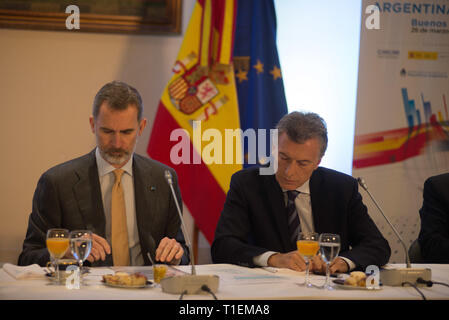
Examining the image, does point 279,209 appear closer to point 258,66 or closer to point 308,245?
point 308,245

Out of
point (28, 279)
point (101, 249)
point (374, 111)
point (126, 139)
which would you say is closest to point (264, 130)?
point (374, 111)

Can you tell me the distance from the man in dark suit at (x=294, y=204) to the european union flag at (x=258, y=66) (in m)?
1.35

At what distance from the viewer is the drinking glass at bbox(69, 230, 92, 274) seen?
2.20 meters

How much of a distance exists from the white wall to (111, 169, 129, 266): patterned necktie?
2351 millimetres

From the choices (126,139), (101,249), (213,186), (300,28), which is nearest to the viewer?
(101,249)

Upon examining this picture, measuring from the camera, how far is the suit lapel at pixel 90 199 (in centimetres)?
293

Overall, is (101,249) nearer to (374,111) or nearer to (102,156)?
(102,156)

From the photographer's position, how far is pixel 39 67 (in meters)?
4.71

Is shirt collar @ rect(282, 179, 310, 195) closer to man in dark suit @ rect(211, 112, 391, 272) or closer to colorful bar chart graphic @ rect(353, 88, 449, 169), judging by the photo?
man in dark suit @ rect(211, 112, 391, 272)

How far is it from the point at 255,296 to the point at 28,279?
0.88 m

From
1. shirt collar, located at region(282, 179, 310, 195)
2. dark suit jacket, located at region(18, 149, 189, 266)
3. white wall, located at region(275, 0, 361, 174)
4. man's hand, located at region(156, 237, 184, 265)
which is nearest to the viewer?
man's hand, located at region(156, 237, 184, 265)

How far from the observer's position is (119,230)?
298cm

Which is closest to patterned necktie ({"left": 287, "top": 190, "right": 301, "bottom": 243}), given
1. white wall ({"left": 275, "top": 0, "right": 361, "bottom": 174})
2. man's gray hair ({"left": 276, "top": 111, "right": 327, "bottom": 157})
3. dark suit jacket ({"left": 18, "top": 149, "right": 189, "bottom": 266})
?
man's gray hair ({"left": 276, "top": 111, "right": 327, "bottom": 157})
